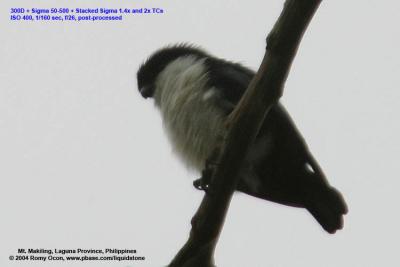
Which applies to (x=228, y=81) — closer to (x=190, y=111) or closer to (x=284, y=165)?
(x=190, y=111)

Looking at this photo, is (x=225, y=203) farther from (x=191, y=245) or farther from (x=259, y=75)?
(x=259, y=75)

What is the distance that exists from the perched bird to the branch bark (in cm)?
78

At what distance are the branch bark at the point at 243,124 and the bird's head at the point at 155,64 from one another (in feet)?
5.19

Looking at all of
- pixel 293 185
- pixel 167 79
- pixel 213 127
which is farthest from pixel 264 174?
pixel 167 79

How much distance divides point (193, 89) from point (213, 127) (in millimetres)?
347

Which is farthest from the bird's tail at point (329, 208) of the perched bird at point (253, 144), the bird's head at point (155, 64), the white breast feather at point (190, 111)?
the bird's head at point (155, 64)

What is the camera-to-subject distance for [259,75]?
9.61ft

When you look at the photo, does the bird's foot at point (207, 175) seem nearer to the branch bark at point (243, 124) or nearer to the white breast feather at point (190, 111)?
the branch bark at point (243, 124)

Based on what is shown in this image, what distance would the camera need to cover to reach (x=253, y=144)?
4020mm

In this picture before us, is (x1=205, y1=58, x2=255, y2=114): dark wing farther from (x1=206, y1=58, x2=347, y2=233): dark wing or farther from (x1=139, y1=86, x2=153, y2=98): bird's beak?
(x1=139, y1=86, x2=153, y2=98): bird's beak

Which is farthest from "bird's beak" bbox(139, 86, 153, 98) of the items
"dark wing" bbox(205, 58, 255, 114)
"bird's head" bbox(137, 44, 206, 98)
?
"dark wing" bbox(205, 58, 255, 114)

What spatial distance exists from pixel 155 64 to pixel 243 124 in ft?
6.53

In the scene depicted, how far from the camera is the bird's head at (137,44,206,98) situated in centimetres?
479

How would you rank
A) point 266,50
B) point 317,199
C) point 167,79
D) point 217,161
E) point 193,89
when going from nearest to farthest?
point 266,50 → point 217,161 → point 317,199 → point 193,89 → point 167,79
